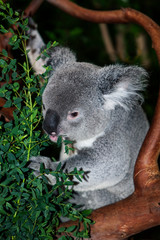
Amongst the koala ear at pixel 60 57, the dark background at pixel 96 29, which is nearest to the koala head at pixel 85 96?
the koala ear at pixel 60 57

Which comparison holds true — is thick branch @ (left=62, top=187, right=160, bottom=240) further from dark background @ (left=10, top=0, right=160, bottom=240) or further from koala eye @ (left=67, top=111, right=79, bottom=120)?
dark background @ (left=10, top=0, right=160, bottom=240)

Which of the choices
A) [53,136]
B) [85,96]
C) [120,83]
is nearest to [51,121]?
[53,136]

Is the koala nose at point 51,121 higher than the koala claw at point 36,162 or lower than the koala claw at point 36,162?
higher

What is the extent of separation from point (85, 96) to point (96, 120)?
19 cm

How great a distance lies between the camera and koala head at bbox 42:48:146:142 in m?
1.91

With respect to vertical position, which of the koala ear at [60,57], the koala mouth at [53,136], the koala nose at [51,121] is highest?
the koala ear at [60,57]

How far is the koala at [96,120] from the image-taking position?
1.93m

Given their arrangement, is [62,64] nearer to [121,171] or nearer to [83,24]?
[121,171]

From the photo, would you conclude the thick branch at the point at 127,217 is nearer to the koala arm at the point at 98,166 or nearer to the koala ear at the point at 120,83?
the koala arm at the point at 98,166

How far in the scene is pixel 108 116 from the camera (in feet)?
7.16

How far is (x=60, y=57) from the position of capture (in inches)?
91.7

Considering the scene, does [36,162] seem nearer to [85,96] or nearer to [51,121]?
[51,121]

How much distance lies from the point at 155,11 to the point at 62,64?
4305 millimetres

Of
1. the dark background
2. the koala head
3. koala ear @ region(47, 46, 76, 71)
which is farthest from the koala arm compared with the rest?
the dark background
